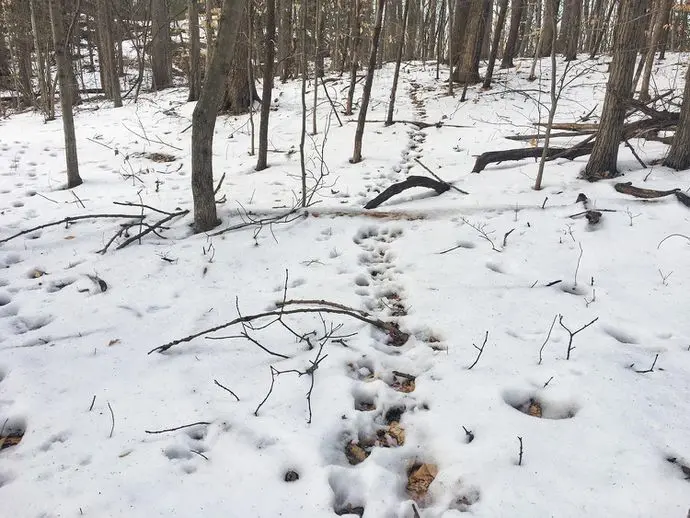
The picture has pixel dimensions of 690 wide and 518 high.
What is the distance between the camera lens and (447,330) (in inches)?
136

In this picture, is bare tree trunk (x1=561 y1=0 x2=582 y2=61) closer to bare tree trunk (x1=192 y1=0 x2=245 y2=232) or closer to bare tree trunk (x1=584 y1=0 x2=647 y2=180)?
bare tree trunk (x1=584 y1=0 x2=647 y2=180)

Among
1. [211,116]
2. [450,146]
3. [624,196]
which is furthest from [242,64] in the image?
[624,196]

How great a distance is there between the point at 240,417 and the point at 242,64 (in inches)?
453

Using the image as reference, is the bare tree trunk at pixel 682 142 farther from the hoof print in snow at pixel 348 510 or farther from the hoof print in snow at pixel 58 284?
the hoof print in snow at pixel 58 284

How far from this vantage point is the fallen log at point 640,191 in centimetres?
518

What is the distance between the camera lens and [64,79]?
668cm

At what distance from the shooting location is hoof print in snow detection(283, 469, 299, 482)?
2.22 m

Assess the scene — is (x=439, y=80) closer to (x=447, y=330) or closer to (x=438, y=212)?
(x=438, y=212)

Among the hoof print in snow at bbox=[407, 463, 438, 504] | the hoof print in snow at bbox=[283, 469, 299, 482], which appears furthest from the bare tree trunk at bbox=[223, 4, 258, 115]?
the hoof print in snow at bbox=[407, 463, 438, 504]

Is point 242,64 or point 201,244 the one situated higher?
point 242,64

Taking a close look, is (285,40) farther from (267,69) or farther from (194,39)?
(267,69)

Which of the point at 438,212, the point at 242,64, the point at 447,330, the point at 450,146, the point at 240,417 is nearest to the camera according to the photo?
the point at 240,417

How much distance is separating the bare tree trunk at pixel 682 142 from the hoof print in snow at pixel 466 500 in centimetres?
593

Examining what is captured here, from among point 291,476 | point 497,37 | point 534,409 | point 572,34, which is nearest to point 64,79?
point 291,476
